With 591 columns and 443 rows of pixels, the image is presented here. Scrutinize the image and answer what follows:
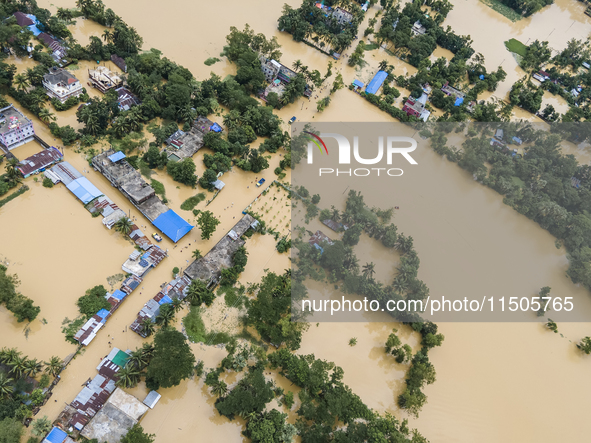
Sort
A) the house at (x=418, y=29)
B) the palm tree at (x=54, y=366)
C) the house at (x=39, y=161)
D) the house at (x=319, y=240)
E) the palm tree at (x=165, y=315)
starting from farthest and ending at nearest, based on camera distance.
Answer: the house at (x=418, y=29), the house at (x=319, y=240), the house at (x=39, y=161), the palm tree at (x=165, y=315), the palm tree at (x=54, y=366)

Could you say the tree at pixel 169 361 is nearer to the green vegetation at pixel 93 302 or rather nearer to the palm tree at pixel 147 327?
the palm tree at pixel 147 327

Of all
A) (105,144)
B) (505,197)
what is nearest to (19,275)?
(105,144)

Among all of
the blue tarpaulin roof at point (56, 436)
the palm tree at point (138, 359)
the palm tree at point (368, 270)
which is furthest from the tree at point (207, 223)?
the blue tarpaulin roof at point (56, 436)

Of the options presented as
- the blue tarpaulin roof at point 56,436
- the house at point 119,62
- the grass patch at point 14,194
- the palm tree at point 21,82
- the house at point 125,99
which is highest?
the house at point 119,62

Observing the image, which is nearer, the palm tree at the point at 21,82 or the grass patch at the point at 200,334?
the grass patch at the point at 200,334

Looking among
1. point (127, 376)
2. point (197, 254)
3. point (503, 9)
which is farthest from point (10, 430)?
point (503, 9)

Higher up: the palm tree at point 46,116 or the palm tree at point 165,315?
the palm tree at point 46,116

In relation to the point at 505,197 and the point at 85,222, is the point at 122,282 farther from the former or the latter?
the point at 505,197

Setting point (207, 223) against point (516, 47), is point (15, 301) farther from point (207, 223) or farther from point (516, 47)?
point (516, 47)
